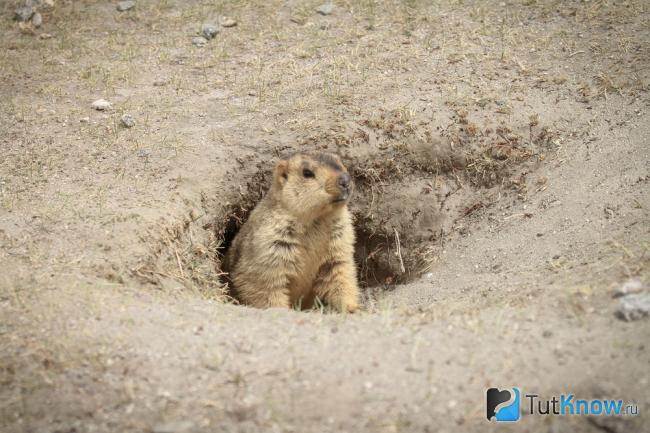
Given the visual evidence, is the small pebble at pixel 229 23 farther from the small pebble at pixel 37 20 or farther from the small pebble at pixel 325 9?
the small pebble at pixel 37 20

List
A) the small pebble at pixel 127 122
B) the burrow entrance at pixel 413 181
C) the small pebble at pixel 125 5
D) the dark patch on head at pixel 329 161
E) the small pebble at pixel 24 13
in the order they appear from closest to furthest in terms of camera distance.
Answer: the dark patch on head at pixel 329 161 < the burrow entrance at pixel 413 181 < the small pebble at pixel 127 122 < the small pebble at pixel 24 13 < the small pebble at pixel 125 5

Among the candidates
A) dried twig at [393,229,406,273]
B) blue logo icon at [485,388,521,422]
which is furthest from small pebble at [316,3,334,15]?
blue logo icon at [485,388,521,422]

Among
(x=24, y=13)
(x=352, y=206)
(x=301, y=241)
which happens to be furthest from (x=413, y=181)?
(x=24, y=13)

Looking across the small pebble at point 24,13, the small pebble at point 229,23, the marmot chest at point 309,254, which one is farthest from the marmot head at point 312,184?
the small pebble at point 24,13

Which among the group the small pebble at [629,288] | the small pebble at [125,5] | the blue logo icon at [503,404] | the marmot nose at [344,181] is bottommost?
the small pebble at [125,5]

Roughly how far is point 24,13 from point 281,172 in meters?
5.16

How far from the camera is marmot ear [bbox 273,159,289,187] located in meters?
6.07

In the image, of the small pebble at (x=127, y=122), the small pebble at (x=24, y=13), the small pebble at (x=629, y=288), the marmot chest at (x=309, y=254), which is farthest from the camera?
the small pebble at (x=24, y=13)

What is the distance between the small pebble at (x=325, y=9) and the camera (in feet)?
29.5

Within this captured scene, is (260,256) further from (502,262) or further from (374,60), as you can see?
(374,60)

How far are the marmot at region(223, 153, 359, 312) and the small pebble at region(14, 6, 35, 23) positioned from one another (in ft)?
16.1

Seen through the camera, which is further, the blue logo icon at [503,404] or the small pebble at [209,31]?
the small pebble at [209,31]

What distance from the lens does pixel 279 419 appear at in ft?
11.8

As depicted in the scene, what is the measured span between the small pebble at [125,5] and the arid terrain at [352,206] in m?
0.14
